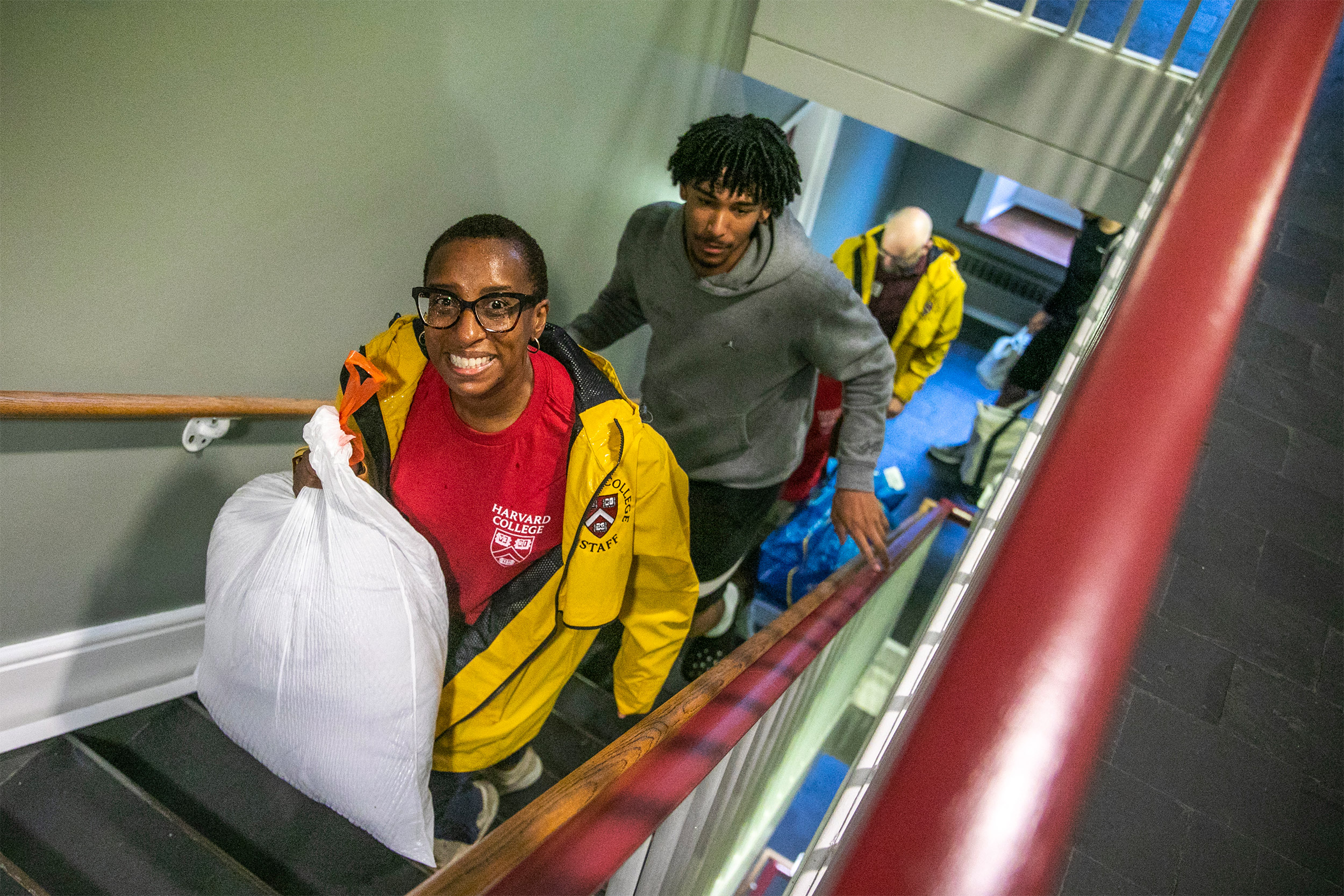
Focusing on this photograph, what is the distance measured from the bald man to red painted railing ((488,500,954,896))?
230 cm

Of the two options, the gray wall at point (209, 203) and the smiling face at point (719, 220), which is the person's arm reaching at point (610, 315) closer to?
the smiling face at point (719, 220)

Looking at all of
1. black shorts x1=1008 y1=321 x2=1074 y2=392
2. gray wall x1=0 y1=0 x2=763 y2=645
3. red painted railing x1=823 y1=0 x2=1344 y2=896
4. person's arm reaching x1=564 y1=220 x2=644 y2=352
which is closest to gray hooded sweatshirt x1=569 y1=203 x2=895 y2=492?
person's arm reaching x1=564 y1=220 x2=644 y2=352

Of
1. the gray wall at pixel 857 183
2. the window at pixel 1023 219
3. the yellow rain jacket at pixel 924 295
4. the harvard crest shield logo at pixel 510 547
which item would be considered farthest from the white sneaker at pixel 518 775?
the window at pixel 1023 219

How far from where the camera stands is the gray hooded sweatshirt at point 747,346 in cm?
179

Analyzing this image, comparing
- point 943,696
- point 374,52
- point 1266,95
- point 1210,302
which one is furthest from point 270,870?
point 1266,95

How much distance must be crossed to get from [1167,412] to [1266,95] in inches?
26.1

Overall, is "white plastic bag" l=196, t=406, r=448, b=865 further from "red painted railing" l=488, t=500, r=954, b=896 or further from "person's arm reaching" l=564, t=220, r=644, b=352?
"person's arm reaching" l=564, t=220, r=644, b=352

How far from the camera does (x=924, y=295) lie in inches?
132

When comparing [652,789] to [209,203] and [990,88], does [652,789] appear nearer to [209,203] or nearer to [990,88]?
[209,203]

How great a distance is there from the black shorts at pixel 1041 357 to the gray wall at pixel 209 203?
8.39 ft

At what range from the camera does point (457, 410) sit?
134cm

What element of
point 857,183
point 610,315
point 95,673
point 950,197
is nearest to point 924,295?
point 610,315

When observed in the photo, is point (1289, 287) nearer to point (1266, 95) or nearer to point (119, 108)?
point (1266, 95)

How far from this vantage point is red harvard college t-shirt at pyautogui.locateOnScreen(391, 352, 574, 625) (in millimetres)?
1347
